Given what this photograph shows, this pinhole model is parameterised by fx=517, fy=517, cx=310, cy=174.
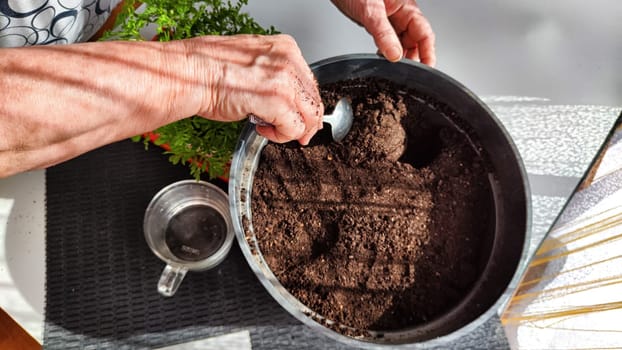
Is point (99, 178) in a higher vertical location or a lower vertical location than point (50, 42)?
lower

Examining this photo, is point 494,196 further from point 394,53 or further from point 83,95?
point 83,95

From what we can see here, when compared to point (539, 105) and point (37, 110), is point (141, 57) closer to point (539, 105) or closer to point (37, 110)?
point (37, 110)

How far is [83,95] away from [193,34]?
30 centimetres

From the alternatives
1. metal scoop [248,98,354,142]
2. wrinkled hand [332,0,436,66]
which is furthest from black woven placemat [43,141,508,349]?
wrinkled hand [332,0,436,66]

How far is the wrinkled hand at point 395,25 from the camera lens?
778 mm

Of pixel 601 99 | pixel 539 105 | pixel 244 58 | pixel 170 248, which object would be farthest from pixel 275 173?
pixel 601 99

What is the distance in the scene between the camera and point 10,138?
1.89 feet

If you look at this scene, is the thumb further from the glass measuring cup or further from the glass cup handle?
the glass cup handle

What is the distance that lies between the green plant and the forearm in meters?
0.14

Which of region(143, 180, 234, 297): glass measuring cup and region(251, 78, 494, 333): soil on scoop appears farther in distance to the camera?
region(143, 180, 234, 297): glass measuring cup

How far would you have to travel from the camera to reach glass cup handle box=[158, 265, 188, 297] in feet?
2.95

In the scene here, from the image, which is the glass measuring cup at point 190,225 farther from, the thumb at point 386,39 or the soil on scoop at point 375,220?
the thumb at point 386,39

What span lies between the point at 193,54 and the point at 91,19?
1.33 ft

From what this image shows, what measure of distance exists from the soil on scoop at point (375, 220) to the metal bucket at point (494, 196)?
0.06ft
